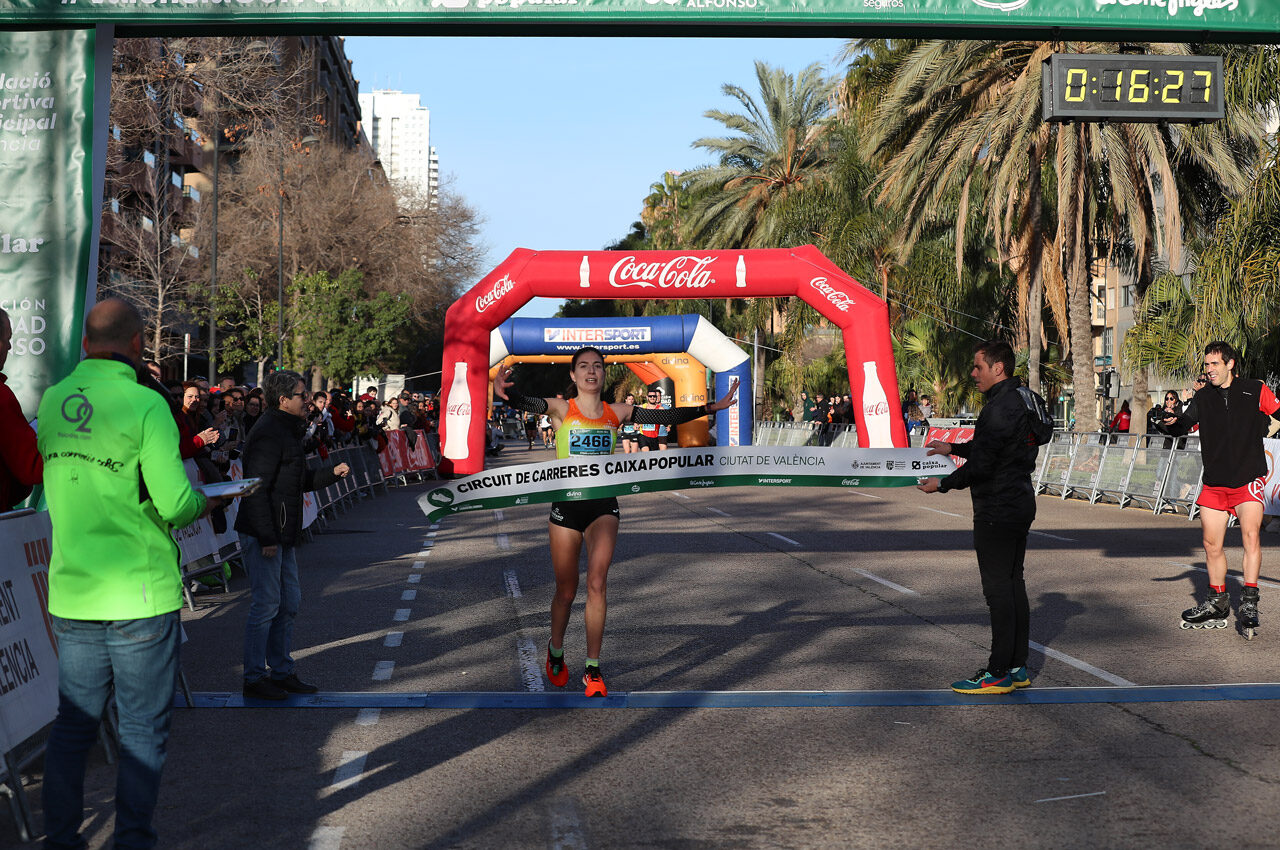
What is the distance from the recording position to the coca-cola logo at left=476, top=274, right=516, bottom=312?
83.9 feet

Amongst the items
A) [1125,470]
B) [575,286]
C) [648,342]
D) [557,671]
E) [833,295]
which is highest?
[575,286]

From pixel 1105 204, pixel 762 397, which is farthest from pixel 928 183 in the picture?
pixel 762 397

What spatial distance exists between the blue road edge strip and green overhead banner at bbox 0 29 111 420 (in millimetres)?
2683

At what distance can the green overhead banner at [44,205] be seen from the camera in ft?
28.9

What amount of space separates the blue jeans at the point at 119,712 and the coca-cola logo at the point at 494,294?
21.4 metres

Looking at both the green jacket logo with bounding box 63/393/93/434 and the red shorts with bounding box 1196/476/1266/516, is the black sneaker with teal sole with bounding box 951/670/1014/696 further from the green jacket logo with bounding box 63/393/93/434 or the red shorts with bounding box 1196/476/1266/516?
the green jacket logo with bounding box 63/393/93/434

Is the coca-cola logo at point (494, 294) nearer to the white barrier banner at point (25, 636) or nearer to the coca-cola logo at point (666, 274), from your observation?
the coca-cola logo at point (666, 274)

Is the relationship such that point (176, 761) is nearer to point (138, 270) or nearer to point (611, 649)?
point (611, 649)

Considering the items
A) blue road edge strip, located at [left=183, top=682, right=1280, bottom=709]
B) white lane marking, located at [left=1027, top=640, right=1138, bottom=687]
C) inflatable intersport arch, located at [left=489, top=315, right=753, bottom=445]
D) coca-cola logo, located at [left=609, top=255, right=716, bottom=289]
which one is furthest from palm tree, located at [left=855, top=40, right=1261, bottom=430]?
blue road edge strip, located at [left=183, top=682, right=1280, bottom=709]

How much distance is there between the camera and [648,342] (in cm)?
3709

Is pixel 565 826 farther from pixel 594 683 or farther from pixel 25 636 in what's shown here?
pixel 25 636

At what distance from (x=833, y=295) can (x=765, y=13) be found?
15320 mm

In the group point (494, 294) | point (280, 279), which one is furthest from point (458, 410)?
point (280, 279)

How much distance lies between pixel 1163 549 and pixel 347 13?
10.9 m
